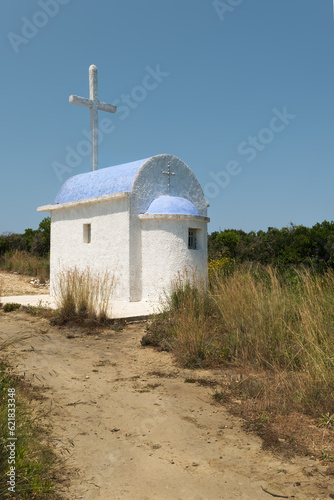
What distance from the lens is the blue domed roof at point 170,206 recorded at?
12.0m

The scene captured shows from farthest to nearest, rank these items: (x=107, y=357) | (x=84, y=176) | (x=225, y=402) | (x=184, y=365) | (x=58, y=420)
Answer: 1. (x=84, y=176)
2. (x=107, y=357)
3. (x=184, y=365)
4. (x=225, y=402)
5. (x=58, y=420)

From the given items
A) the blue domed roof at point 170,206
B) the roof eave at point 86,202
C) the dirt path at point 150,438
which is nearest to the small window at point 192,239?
the blue domed roof at point 170,206

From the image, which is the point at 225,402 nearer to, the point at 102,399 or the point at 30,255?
the point at 102,399

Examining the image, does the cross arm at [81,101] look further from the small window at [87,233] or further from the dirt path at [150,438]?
the dirt path at [150,438]

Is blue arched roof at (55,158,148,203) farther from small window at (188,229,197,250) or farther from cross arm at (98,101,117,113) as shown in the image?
cross arm at (98,101,117,113)

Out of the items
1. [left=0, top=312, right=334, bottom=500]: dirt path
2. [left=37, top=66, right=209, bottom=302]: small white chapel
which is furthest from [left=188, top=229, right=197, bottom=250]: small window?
[left=0, top=312, right=334, bottom=500]: dirt path

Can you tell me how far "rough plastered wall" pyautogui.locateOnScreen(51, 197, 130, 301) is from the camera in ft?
39.7

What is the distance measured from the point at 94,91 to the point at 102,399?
12997 mm

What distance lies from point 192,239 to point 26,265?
12.1 meters

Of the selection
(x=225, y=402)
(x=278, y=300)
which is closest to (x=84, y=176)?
(x=278, y=300)

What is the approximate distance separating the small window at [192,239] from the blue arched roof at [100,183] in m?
2.13

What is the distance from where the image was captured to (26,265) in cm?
2184

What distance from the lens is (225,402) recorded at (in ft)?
16.1

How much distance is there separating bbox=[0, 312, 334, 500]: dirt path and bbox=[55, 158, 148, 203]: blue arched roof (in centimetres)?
677
